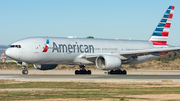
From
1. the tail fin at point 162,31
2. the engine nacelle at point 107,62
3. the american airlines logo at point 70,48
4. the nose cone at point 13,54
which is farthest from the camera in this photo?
the tail fin at point 162,31

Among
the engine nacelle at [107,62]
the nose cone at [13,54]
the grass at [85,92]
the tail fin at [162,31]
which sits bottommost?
the grass at [85,92]

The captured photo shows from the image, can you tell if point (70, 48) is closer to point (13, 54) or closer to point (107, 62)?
point (107, 62)

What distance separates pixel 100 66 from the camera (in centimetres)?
3378

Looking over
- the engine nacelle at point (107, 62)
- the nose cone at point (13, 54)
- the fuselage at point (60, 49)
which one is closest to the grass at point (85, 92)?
the engine nacelle at point (107, 62)

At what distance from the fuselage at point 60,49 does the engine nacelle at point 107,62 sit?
2.23m

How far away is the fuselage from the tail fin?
612cm

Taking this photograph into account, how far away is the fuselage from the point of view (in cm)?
3228

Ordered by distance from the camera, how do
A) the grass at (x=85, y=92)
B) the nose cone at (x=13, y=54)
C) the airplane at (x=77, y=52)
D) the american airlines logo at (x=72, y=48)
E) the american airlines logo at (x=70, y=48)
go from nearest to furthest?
1. the grass at (x=85, y=92)
2. the nose cone at (x=13, y=54)
3. the airplane at (x=77, y=52)
4. the american airlines logo at (x=70, y=48)
5. the american airlines logo at (x=72, y=48)

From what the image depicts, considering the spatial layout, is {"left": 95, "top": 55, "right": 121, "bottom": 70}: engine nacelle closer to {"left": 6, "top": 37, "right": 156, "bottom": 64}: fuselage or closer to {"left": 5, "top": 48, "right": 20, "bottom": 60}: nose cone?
{"left": 6, "top": 37, "right": 156, "bottom": 64}: fuselage

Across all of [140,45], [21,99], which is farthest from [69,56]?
[21,99]

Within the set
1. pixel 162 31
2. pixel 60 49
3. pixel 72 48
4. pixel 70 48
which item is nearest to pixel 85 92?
pixel 60 49

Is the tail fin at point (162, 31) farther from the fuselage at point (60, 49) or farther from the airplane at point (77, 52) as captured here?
the fuselage at point (60, 49)

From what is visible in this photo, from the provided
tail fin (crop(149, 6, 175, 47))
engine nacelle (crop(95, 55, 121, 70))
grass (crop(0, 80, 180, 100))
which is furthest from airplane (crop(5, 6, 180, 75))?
grass (crop(0, 80, 180, 100))

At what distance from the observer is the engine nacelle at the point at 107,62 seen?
32.2 metres
